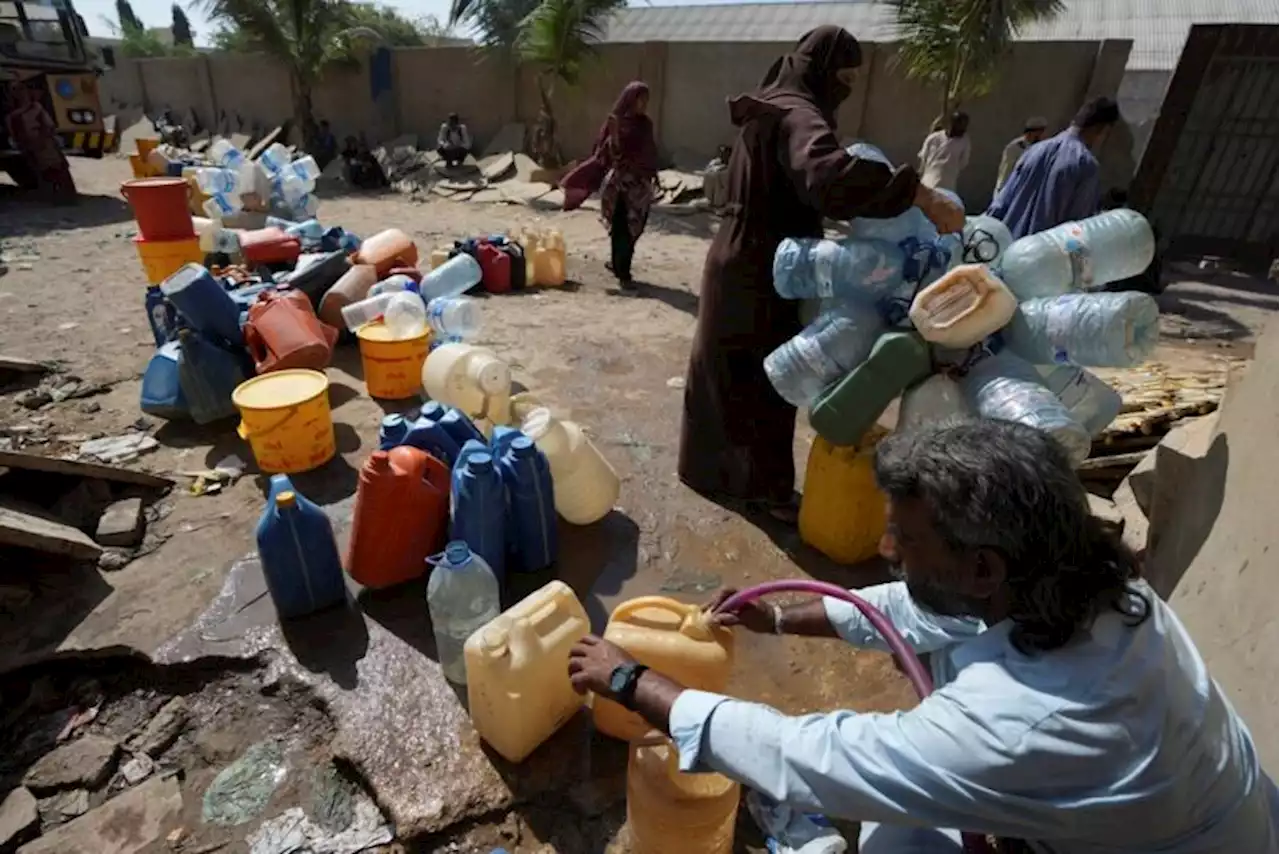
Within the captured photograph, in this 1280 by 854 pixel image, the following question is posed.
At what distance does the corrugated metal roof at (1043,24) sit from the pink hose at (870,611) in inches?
351

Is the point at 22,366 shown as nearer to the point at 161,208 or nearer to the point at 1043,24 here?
the point at 161,208

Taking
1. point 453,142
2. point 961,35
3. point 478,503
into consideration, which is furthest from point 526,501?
point 453,142

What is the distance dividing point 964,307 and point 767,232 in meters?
0.87

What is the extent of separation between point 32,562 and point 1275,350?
4.23m

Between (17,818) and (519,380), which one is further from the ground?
(519,380)

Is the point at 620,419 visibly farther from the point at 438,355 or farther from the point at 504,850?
the point at 504,850

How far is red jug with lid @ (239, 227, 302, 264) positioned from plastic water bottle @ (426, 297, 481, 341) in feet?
4.92

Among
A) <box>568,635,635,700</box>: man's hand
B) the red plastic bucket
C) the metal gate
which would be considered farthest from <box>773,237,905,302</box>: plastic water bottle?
the metal gate

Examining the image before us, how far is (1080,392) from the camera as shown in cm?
238

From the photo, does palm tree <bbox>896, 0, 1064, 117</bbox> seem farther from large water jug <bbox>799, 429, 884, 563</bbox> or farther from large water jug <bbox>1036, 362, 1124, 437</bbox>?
large water jug <bbox>799, 429, 884, 563</bbox>

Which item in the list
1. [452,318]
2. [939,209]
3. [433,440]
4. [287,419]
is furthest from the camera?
[452,318]

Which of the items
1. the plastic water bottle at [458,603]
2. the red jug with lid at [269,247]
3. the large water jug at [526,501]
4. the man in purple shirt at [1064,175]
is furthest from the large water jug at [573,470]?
the man in purple shirt at [1064,175]

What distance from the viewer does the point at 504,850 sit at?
1765 millimetres

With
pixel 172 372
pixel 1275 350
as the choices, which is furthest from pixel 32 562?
pixel 1275 350
